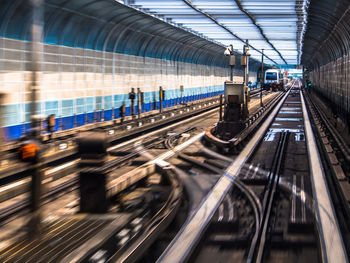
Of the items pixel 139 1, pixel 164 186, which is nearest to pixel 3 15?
pixel 139 1

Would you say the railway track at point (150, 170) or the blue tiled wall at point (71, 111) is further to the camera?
the blue tiled wall at point (71, 111)

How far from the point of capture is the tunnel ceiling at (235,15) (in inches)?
798

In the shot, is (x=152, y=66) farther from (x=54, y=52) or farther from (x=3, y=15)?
(x=3, y=15)

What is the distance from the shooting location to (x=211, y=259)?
681 cm

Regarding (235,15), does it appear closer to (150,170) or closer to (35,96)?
(150,170)

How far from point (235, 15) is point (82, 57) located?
896cm

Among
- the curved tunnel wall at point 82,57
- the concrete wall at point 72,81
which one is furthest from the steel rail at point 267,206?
the concrete wall at point 72,81

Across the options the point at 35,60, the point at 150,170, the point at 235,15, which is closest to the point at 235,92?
the point at 235,15

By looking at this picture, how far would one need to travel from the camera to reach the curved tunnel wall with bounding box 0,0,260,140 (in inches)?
595

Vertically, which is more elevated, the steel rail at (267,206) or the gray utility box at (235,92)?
the gray utility box at (235,92)

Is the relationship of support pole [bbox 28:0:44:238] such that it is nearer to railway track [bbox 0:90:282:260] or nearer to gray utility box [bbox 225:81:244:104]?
railway track [bbox 0:90:282:260]

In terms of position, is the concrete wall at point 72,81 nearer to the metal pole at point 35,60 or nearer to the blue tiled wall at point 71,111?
the blue tiled wall at point 71,111

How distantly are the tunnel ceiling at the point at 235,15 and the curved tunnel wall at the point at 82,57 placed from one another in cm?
112

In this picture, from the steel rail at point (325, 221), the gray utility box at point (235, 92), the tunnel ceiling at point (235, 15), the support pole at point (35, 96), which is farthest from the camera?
the gray utility box at point (235, 92)
